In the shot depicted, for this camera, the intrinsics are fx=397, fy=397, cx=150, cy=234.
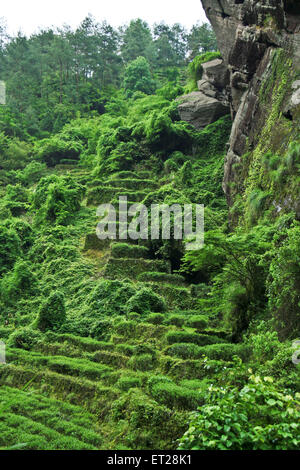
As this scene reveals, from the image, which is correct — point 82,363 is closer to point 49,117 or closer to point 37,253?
point 37,253

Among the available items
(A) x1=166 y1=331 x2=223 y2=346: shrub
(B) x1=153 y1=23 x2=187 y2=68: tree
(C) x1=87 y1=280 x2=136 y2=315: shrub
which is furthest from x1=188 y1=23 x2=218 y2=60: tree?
(A) x1=166 y1=331 x2=223 y2=346: shrub

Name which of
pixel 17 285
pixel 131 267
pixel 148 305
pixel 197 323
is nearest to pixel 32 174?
pixel 17 285

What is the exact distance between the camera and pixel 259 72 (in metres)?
17.3

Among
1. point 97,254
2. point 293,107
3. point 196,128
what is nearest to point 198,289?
point 97,254

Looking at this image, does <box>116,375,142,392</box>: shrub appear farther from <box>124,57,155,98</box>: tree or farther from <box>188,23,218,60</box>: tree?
<box>188,23,218,60</box>: tree

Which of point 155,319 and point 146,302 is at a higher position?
point 146,302

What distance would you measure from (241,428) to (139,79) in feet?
149

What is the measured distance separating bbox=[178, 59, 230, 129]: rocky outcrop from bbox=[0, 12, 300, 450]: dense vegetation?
1019 mm

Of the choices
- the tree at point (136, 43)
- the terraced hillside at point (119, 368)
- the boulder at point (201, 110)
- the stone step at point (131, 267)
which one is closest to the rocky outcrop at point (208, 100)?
the boulder at point (201, 110)

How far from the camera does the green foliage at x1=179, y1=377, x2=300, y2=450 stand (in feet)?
14.6

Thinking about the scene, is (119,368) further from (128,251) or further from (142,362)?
(128,251)

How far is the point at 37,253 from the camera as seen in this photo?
2031cm

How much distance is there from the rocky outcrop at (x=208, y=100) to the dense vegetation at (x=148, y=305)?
102 centimetres
